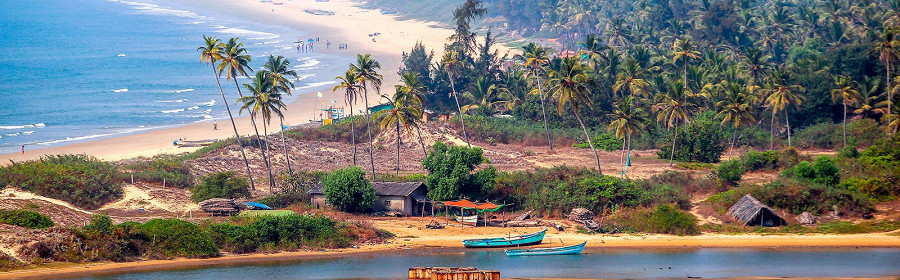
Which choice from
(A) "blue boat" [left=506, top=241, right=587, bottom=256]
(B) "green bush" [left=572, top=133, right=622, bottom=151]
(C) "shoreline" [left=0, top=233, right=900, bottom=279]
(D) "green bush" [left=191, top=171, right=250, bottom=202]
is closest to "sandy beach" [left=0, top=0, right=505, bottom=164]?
(D) "green bush" [left=191, top=171, right=250, bottom=202]

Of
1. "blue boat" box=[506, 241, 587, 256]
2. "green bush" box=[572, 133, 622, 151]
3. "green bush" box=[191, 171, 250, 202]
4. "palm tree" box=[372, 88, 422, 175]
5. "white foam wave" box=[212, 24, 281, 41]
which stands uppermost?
"white foam wave" box=[212, 24, 281, 41]

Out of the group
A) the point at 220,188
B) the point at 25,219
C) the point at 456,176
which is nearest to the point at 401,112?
the point at 456,176

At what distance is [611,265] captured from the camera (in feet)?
143

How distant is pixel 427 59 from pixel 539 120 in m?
16.8

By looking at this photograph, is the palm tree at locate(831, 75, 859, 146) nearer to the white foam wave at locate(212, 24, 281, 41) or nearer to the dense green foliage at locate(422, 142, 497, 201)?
the dense green foliage at locate(422, 142, 497, 201)

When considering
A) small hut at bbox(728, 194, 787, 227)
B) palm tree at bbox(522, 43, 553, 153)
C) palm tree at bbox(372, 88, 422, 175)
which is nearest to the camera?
small hut at bbox(728, 194, 787, 227)

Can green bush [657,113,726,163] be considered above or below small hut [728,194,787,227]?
above

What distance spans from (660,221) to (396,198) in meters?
14.1

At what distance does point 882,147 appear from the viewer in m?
58.5

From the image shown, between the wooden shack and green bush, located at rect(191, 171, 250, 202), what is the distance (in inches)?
162

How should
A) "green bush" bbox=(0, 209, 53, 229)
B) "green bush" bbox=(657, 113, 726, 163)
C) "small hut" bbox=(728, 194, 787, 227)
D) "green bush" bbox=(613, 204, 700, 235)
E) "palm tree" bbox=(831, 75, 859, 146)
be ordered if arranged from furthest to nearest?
1. "palm tree" bbox=(831, 75, 859, 146)
2. "green bush" bbox=(657, 113, 726, 163)
3. "green bush" bbox=(613, 204, 700, 235)
4. "small hut" bbox=(728, 194, 787, 227)
5. "green bush" bbox=(0, 209, 53, 229)

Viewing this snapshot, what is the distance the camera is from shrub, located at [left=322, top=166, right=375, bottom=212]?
171 ft

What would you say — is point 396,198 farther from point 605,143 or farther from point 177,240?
point 605,143

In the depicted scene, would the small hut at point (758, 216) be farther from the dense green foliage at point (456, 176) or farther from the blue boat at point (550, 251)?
the dense green foliage at point (456, 176)
